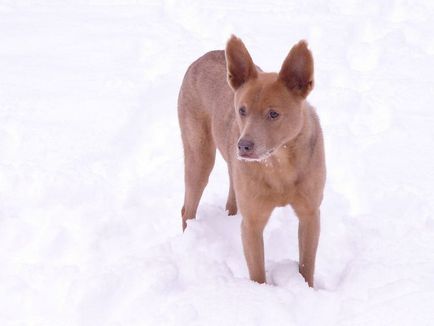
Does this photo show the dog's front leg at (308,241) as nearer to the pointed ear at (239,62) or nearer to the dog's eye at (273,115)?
the dog's eye at (273,115)

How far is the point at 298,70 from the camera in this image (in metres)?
3.42

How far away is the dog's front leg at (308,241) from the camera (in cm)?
385

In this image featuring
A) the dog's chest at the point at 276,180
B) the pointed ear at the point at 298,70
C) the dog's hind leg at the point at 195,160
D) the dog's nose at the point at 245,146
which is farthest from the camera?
the dog's hind leg at the point at 195,160

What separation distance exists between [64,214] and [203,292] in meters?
1.71

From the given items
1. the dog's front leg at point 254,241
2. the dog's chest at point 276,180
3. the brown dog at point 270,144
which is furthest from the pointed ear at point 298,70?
the dog's front leg at point 254,241

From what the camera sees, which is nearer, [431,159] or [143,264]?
[143,264]

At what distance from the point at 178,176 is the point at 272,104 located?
232cm

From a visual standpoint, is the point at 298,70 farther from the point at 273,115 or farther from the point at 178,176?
the point at 178,176

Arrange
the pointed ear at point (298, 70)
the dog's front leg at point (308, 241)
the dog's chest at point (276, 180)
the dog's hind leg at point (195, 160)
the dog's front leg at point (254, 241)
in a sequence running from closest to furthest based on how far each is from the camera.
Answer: the pointed ear at point (298, 70) → the dog's chest at point (276, 180) → the dog's front leg at point (254, 241) → the dog's front leg at point (308, 241) → the dog's hind leg at point (195, 160)

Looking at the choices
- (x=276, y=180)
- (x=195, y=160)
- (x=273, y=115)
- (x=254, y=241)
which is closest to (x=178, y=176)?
(x=195, y=160)

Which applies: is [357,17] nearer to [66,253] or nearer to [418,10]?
[418,10]

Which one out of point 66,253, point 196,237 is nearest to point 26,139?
point 66,253

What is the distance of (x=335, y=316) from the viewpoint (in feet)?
11.2

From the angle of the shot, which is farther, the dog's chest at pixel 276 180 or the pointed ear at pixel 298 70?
the dog's chest at pixel 276 180
